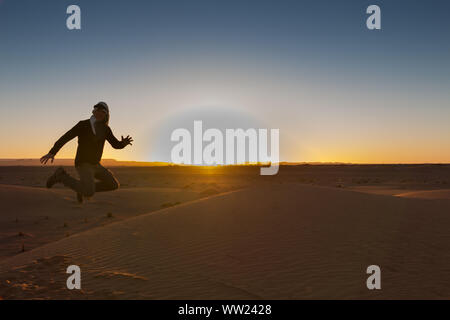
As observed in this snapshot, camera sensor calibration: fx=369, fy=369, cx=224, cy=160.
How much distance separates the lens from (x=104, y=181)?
563cm

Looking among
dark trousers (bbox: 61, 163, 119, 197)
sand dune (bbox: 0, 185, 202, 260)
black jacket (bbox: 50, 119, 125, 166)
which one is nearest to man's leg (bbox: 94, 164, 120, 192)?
dark trousers (bbox: 61, 163, 119, 197)

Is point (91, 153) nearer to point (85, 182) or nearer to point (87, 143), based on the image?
point (87, 143)

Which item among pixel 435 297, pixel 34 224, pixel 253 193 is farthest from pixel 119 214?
pixel 435 297

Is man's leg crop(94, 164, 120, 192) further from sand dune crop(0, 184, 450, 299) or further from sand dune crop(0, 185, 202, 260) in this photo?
sand dune crop(0, 185, 202, 260)

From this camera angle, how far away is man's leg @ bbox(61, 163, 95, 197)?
542cm

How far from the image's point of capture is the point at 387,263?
7.99m

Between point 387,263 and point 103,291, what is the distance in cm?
593

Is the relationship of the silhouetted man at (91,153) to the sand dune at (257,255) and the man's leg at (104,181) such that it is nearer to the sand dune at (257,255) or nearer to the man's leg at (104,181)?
the man's leg at (104,181)

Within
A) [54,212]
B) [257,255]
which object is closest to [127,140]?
[257,255]

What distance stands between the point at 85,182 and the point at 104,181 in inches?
11.0

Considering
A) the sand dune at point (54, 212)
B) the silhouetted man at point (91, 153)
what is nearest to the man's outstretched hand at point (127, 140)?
the silhouetted man at point (91, 153)

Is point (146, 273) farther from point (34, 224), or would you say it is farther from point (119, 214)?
point (119, 214)

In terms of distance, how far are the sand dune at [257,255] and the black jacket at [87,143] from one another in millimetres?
2731

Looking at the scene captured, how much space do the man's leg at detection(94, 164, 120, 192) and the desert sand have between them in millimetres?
2424
